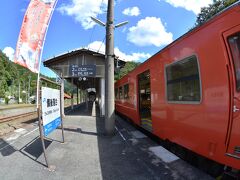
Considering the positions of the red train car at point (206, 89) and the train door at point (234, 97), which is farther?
the red train car at point (206, 89)

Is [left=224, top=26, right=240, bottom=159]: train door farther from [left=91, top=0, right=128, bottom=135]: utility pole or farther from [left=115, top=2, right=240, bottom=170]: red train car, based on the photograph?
[left=91, top=0, right=128, bottom=135]: utility pole

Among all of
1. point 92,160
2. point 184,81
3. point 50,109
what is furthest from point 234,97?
point 50,109

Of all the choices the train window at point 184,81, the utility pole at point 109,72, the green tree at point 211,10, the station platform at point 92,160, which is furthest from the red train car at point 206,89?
the green tree at point 211,10

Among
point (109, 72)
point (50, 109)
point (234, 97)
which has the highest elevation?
point (109, 72)

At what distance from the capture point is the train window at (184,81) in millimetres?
4414

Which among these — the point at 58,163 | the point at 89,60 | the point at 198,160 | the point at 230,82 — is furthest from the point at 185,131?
the point at 89,60

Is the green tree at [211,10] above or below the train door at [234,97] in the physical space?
above

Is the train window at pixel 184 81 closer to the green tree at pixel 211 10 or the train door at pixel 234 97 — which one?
the train door at pixel 234 97

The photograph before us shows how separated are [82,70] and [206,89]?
1268 centimetres

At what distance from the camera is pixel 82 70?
52.5 feet

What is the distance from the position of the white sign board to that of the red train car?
9.10ft

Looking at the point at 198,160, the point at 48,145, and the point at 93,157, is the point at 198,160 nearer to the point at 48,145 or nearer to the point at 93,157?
the point at 93,157

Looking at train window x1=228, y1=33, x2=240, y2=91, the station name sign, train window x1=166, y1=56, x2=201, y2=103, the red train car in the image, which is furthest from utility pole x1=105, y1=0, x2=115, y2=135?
the station name sign

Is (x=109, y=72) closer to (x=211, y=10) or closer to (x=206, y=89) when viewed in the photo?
(x=206, y=89)
